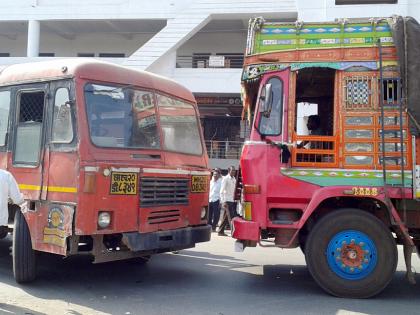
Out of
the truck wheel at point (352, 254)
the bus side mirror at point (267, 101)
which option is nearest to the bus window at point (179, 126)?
the bus side mirror at point (267, 101)

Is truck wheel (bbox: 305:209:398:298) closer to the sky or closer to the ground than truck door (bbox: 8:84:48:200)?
closer to the ground

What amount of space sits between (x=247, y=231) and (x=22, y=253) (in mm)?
2677

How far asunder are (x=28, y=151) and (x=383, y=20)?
4593 millimetres

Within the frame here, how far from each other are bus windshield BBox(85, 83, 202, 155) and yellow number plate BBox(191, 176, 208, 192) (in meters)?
0.43

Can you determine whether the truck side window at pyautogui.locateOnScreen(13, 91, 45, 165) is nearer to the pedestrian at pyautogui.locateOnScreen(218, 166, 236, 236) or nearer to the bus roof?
the bus roof

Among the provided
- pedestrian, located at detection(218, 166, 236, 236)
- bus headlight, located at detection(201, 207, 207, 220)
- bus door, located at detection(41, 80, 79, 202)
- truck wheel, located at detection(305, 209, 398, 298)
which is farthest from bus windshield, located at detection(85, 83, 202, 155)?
pedestrian, located at detection(218, 166, 236, 236)

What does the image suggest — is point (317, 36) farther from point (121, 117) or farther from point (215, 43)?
point (215, 43)

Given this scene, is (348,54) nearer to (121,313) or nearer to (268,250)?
(121,313)

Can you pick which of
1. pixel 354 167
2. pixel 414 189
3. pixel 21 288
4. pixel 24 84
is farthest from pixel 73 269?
pixel 414 189

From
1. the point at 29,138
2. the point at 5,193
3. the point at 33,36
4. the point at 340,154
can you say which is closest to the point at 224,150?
the point at 33,36

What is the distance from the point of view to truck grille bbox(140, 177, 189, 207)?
558 cm

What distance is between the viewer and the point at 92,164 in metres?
5.16

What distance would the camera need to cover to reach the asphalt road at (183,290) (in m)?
4.96

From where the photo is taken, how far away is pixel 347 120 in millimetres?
5480
